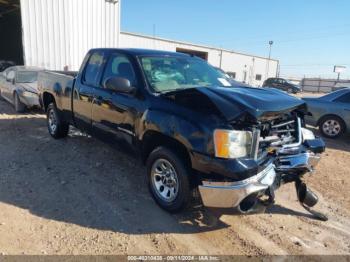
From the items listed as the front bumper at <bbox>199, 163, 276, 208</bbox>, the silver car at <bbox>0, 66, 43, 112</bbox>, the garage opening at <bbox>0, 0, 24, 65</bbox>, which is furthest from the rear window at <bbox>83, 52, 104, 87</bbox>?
the garage opening at <bbox>0, 0, 24, 65</bbox>

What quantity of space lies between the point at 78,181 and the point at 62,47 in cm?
1130

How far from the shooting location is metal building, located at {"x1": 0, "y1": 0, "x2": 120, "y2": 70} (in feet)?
43.9

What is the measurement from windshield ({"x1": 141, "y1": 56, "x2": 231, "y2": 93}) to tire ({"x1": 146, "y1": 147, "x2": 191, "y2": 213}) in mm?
884

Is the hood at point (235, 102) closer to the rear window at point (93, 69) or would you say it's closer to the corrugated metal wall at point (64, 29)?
the rear window at point (93, 69)

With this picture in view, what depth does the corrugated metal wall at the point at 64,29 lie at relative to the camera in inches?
528

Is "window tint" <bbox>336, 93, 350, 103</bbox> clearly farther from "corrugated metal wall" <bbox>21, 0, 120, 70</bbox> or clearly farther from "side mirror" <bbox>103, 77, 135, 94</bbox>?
"corrugated metal wall" <bbox>21, 0, 120, 70</bbox>

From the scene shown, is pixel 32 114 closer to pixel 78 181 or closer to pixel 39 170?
pixel 39 170

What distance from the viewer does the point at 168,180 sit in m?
3.89

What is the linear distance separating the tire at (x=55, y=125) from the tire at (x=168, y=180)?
3.24 meters

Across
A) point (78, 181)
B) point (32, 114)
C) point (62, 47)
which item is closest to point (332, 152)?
point (78, 181)

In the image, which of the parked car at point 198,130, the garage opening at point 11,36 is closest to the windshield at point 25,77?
the parked car at point 198,130

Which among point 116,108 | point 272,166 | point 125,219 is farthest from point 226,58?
point 125,219

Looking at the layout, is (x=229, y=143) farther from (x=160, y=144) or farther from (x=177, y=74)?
(x=177, y=74)

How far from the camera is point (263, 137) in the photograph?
3570mm
